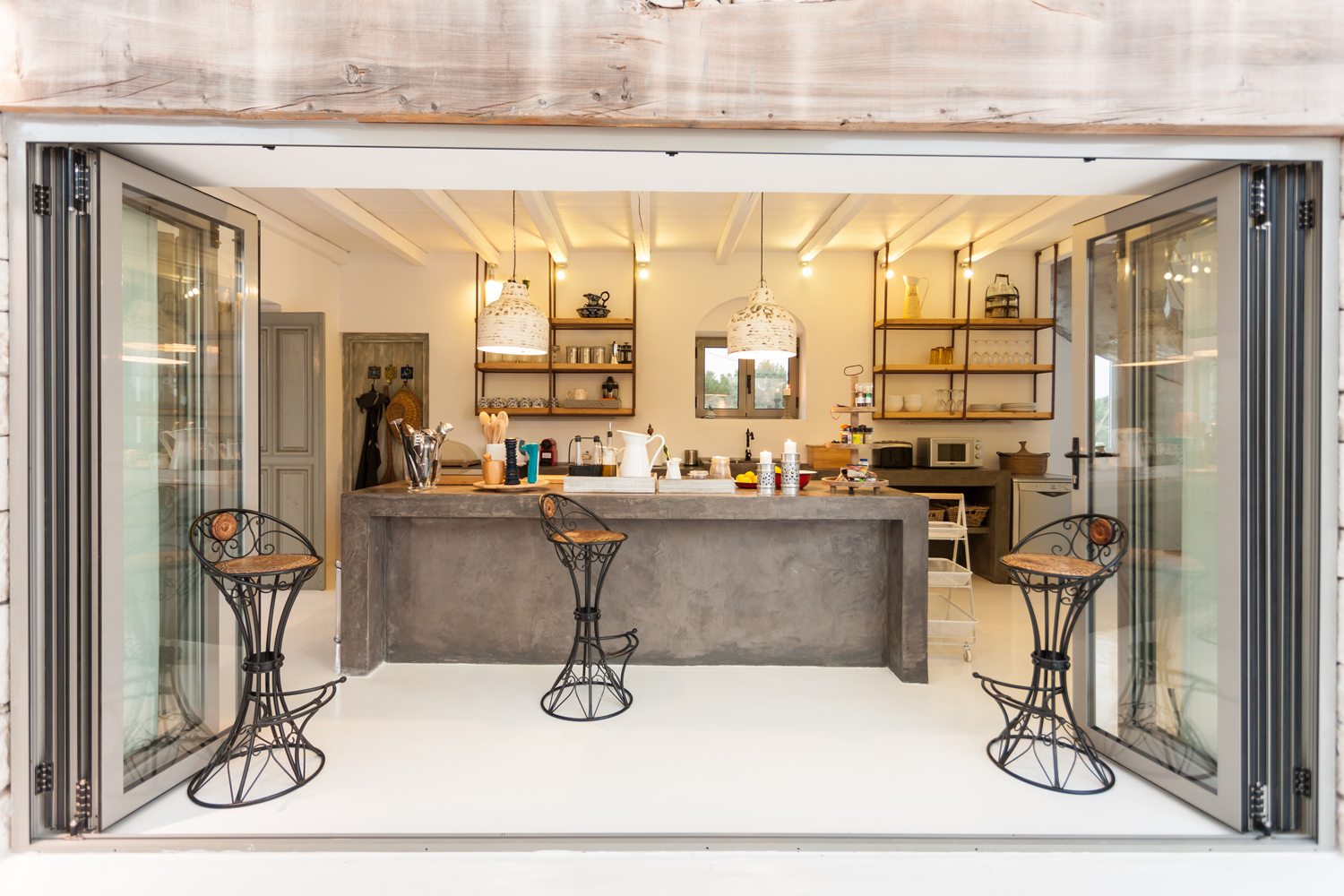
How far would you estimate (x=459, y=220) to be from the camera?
218 inches

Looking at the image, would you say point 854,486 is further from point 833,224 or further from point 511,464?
point 833,224

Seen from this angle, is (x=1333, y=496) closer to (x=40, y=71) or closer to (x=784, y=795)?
(x=784, y=795)

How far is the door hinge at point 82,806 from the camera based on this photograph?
221 cm

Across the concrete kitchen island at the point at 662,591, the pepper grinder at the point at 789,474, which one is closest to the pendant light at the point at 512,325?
the concrete kitchen island at the point at 662,591

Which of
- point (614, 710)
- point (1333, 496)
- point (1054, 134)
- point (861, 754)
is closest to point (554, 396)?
point (614, 710)

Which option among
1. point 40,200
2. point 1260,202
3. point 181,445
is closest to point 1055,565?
point 1260,202

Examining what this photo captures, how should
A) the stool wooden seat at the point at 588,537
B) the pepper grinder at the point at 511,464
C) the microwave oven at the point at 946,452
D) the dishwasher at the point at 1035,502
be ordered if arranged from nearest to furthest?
the stool wooden seat at the point at 588,537, the pepper grinder at the point at 511,464, the dishwasher at the point at 1035,502, the microwave oven at the point at 946,452

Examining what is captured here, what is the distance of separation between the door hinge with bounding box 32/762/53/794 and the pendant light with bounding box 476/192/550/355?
272cm

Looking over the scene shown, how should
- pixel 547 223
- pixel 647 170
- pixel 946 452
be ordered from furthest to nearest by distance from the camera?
pixel 946 452, pixel 547 223, pixel 647 170

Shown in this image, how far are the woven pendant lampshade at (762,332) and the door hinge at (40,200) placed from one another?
333cm

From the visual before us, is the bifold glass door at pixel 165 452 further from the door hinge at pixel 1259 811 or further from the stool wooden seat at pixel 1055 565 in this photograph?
the door hinge at pixel 1259 811

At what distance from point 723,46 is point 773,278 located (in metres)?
4.90

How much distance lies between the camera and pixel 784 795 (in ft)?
8.26

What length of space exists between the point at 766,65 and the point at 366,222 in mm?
4254
